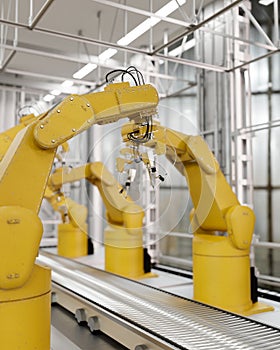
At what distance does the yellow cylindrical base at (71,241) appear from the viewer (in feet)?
23.8

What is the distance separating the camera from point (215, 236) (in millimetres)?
4016

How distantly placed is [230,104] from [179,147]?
8.03 feet

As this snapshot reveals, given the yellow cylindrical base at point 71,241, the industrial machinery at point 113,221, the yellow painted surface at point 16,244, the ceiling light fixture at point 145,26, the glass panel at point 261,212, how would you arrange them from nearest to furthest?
the yellow painted surface at point 16,244, the industrial machinery at point 113,221, the glass panel at point 261,212, the ceiling light fixture at point 145,26, the yellow cylindrical base at point 71,241

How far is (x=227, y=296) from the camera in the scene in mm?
3791

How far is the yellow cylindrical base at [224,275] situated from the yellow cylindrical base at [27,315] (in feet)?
6.55

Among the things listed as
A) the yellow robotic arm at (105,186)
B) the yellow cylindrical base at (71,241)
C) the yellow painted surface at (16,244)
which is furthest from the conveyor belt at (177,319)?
the yellow cylindrical base at (71,241)

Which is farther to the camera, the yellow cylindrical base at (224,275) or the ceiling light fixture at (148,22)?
the ceiling light fixture at (148,22)

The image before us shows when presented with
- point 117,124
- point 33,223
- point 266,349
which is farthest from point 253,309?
point 33,223

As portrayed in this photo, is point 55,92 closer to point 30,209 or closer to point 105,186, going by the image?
point 105,186

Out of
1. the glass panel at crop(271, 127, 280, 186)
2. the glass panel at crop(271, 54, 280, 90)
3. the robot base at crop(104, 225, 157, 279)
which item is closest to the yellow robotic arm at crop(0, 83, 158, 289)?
the robot base at crop(104, 225, 157, 279)

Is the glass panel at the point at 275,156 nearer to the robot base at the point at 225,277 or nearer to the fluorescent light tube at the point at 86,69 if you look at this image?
the robot base at the point at 225,277

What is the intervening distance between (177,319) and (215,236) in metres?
1.33

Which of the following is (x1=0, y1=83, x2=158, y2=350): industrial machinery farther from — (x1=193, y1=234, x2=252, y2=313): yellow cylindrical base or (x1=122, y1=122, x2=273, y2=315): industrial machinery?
(x1=193, y1=234, x2=252, y2=313): yellow cylindrical base

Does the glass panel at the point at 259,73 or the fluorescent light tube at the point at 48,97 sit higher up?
the fluorescent light tube at the point at 48,97
